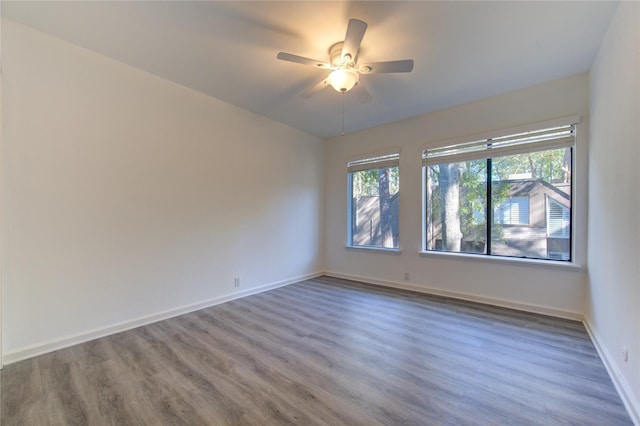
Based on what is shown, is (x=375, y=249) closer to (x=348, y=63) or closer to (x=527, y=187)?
Answer: (x=527, y=187)

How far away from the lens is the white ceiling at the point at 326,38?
199 cm

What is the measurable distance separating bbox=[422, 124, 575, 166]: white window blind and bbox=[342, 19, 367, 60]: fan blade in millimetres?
2295

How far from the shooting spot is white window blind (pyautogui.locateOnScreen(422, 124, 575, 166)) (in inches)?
119

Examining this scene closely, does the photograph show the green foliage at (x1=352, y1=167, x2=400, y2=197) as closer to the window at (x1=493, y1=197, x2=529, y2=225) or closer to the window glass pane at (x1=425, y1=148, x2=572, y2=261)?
the window glass pane at (x1=425, y1=148, x2=572, y2=261)

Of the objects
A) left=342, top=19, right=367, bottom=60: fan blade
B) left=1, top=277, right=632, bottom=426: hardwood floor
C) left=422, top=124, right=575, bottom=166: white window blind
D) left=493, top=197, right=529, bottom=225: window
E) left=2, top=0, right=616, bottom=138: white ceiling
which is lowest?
left=1, top=277, right=632, bottom=426: hardwood floor

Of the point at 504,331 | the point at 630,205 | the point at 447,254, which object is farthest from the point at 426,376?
the point at 447,254

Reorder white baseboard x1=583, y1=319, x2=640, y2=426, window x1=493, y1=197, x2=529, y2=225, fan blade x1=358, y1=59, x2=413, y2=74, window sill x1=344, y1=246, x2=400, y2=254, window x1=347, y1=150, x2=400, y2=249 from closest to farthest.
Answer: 1. white baseboard x1=583, y1=319, x2=640, y2=426
2. fan blade x1=358, y1=59, x2=413, y2=74
3. window x1=493, y1=197, x2=529, y2=225
4. window sill x1=344, y1=246, x2=400, y2=254
5. window x1=347, y1=150, x2=400, y2=249

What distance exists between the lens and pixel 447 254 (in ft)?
12.4

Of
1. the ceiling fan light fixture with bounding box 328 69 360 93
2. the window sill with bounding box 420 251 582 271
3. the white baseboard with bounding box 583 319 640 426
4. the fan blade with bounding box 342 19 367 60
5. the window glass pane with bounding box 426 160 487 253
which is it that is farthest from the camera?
the window glass pane with bounding box 426 160 487 253

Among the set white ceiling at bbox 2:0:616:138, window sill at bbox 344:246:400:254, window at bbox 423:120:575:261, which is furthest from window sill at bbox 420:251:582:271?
white ceiling at bbox 2:0:616:138

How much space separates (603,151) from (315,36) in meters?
2.70

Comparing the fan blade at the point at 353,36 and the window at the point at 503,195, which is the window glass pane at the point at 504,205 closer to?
the window at the point at 503,195

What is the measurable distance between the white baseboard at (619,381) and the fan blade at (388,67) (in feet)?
8.52

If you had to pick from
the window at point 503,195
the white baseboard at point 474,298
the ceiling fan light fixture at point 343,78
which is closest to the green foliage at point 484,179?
the window at point 503,195
